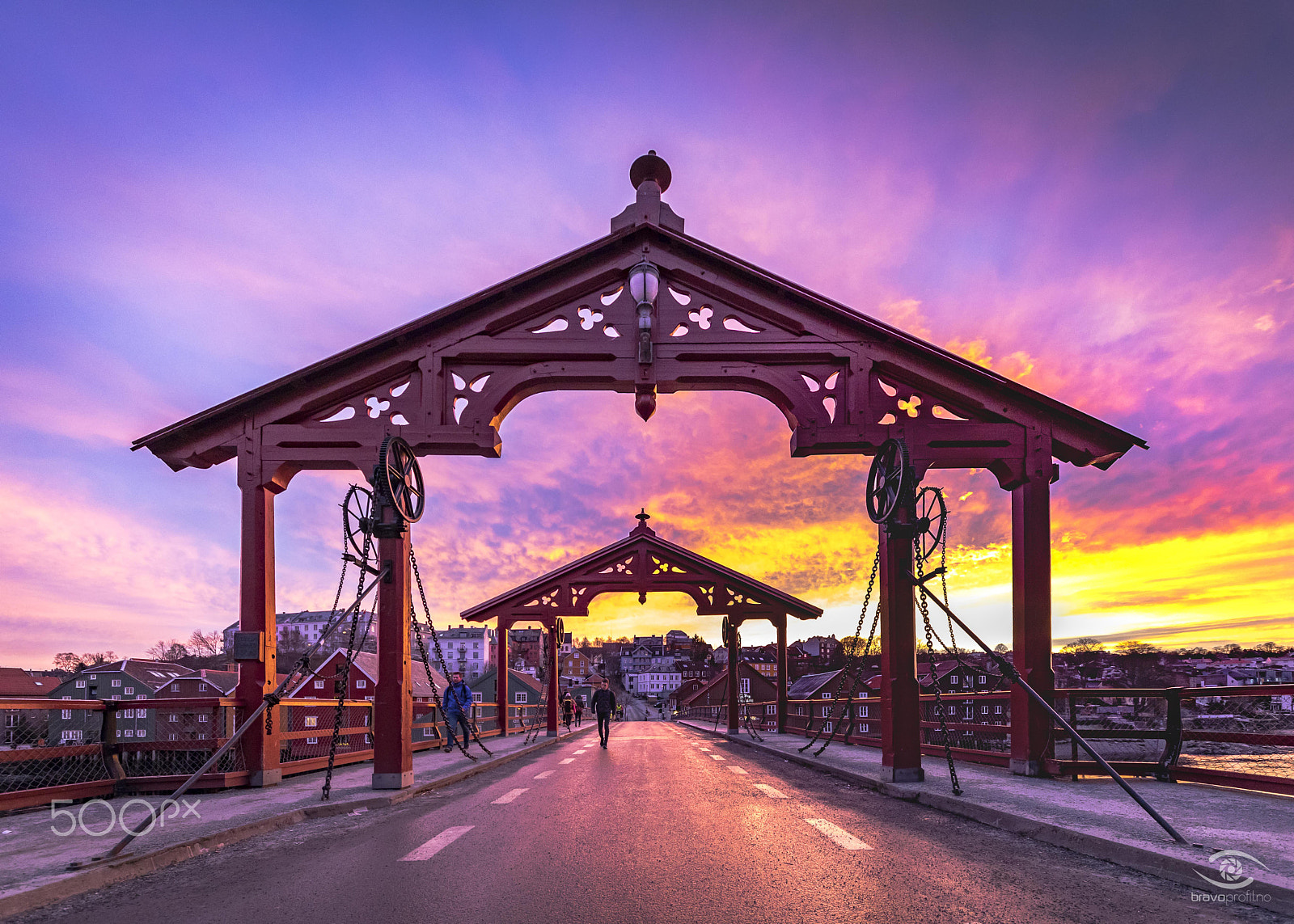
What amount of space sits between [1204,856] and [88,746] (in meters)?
10.7

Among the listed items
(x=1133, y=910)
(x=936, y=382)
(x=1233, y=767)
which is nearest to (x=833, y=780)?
(x=1233, y=767)

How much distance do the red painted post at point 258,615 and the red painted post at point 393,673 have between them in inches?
55.6

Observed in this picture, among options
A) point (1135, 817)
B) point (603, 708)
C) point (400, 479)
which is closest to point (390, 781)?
Result: point (400, 479)

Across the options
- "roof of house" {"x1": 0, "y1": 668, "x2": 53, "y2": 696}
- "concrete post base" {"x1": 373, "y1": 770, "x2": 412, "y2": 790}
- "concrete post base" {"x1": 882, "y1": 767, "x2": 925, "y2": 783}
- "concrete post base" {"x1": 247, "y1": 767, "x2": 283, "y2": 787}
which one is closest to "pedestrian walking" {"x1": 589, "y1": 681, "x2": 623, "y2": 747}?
"concrete post base" {"x1": 247, "y1": 767, "x2": 283, "y2": 787}

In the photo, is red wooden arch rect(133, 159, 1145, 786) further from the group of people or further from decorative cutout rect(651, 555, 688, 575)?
decorative cutout rect(651, 555, 688, 575)

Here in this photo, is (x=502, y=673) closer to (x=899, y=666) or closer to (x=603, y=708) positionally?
(x=603, y=708)

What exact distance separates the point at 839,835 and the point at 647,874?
6.83ft

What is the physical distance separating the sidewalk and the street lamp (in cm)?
617

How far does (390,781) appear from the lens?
10.3m

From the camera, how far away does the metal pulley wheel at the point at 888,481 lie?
10.7 meters

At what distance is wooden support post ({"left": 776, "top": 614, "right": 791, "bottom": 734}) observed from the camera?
2776 cm

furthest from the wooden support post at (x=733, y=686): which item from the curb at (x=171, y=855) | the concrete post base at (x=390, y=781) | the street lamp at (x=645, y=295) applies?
the curb at (x=171, y=855)

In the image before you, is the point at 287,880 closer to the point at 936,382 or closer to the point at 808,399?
the point at 808,399

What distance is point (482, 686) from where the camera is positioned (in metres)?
91.9
